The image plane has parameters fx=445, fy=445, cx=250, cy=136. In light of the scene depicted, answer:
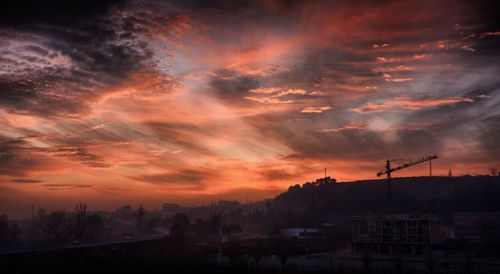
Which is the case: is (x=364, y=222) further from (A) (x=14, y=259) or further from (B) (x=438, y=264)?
(A) (x=14, y=259)

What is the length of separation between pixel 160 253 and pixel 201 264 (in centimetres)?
2694

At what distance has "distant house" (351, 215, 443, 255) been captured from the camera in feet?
447

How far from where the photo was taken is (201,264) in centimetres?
9812

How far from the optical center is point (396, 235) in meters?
142

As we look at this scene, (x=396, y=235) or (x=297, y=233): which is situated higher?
(x=396, y=235)

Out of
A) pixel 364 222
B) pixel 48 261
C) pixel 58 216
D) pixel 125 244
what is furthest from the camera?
pixel 58 216

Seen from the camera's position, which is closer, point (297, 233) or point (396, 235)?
point (396, 235)

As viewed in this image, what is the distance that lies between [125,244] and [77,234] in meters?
57.7

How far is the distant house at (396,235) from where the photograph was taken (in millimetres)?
136375

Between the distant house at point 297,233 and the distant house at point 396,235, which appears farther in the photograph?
the distant house at point 297,233

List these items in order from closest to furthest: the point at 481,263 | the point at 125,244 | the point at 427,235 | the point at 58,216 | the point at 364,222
Result: the point at 481,263 < the point at 125,244 < the point at 427,235 < the point at 364,222 < the point at 58,216

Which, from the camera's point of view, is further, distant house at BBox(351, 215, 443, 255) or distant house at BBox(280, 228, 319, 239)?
distant house at BBox(280, 228, 319, 239)

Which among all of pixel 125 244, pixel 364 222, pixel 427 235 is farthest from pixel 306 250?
pixel 125 244

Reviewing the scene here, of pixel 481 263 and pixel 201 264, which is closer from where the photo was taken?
pixel 201 264
